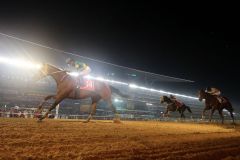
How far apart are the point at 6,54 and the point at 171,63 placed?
49.0m

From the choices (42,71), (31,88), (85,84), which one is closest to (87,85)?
(85,84)

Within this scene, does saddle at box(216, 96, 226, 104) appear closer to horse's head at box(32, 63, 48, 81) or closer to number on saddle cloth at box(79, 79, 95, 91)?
number on saddle cloth at box(79, 79, 95, 91)

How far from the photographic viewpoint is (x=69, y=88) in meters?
12.2

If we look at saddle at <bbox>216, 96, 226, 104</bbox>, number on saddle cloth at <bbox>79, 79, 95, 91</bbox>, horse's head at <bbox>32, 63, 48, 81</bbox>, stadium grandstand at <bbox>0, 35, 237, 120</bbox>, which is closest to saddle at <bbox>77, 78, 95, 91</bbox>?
number on saddle cloth at <bbox>79, 79, 95, 91</bbox>

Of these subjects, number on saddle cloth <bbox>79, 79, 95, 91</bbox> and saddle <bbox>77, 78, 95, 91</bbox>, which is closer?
saddle <bbox>77, 78, 95, 91</bbox>

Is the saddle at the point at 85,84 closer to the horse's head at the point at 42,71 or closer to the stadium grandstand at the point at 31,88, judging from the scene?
the horse's head at the point at 42,71

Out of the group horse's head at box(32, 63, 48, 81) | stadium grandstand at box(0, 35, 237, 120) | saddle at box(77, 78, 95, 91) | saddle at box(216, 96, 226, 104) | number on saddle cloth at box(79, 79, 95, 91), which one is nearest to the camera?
horse's head at box(32, 63, 48, 81)

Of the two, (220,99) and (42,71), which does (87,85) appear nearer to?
(42,71)

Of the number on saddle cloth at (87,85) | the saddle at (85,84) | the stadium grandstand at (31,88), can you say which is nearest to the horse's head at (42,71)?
the saddle at (85,84)

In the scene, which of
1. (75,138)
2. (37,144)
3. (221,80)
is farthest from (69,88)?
(221,80)

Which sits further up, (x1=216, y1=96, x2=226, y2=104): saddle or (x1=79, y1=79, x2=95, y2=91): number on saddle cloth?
(x1=216, y1=96, x2=226, y2=104): saddle

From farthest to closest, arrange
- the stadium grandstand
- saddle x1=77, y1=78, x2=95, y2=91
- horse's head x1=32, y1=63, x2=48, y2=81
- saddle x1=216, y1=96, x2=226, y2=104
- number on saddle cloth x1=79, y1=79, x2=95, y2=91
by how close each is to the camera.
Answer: saddle x1=216, y1=96, x2=226, y2=104
the stadium grandstand
number on saddle cloth x1=79, y1=79, x2=95, y2=91
saddle x1=77, y1=78, x2=95, y2=91
horse's head x1=32, y1=63, x2=48, y2=81

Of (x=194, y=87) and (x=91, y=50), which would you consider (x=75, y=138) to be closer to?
(x=91, y=50)

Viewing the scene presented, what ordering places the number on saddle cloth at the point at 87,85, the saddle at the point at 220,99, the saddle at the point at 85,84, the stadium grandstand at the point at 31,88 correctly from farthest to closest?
1. the saddle at the point at 220,99
2. the stadium grandstand at the point at 31,88
3. the number on saddle cloth at the point at 87,85
4. the saddle at the point at 85,84
